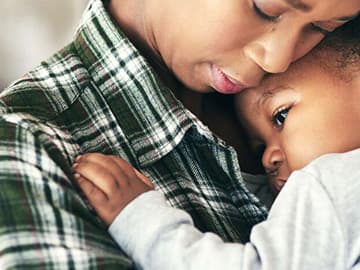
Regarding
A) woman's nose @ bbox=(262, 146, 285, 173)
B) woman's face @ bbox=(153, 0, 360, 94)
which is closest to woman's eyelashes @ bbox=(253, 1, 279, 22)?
woman's face @ bbox=(153, 0, 360, 94)

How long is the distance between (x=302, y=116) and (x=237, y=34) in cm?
16

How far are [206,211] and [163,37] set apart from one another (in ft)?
0.80

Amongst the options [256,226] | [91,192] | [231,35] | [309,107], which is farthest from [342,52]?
[91,192]

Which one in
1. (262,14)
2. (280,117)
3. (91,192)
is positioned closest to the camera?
(91,192)

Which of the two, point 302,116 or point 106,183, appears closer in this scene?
point 106,183

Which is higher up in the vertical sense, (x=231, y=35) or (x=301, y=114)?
(x=231, y=35)

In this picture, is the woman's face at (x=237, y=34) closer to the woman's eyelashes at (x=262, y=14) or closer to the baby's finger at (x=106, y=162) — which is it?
the woman's eyelashes at (x=262, y=14)

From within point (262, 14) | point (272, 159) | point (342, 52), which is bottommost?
point (272, 159)

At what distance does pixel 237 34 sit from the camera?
908 mm

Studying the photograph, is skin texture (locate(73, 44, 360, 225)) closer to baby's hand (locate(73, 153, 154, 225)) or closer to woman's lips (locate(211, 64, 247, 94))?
woman's lips (locate(211, 64, 247, 94))

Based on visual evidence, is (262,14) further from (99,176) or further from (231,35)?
(99,176)

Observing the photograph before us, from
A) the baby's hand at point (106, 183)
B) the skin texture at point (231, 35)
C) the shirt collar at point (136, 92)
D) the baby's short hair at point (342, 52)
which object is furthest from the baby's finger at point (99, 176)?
the baby's short hair at point (342, 52)

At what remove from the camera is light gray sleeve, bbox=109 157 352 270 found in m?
0.77

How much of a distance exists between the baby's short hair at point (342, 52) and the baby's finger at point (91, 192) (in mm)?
405
